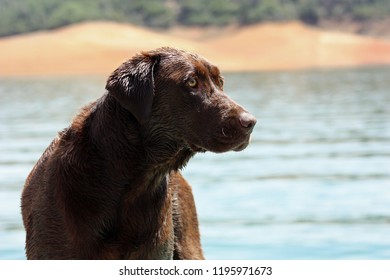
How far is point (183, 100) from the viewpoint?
523cm

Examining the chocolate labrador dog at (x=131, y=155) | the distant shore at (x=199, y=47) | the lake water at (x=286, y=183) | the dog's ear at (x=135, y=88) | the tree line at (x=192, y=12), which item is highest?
the tree line at (x=192, y=12)

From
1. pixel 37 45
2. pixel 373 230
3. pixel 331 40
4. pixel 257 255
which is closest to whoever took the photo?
pixel 257 255

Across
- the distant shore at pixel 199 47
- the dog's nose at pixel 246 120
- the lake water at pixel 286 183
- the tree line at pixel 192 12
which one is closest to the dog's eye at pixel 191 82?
the dog's nose at pixel 246 120

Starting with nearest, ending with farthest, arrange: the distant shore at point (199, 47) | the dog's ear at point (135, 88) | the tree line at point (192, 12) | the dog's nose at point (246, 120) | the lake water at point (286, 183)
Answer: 1. the dog's nose at point (246, 120)
2. the dog's ear at point (135, 88)
3. the lake water at point (286, 183)
4. the distant shore at point (199, 47)
5. the tree line at point (192, 12)

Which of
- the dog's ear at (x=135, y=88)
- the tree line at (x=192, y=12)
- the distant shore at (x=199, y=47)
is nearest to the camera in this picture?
the dog's ear at (x=135, y=88)

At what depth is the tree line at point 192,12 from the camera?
7606cm

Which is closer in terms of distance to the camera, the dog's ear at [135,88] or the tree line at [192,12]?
the dog's ear at [135,88]

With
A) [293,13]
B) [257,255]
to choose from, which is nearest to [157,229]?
[257,255]

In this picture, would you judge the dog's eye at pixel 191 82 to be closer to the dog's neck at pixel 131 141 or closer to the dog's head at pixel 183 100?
the dog's head at pixel 183 100

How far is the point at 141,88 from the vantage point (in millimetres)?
5203

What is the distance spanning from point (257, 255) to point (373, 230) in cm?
164

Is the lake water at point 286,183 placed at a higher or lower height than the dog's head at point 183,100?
higher

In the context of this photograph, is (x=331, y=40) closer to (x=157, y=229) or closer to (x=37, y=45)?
(x=37, y=45)

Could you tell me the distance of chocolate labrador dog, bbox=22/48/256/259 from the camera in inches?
201
